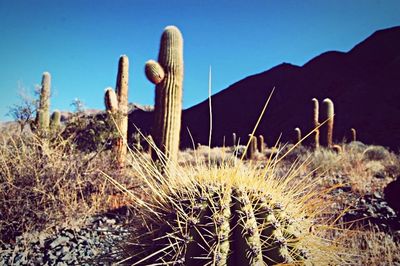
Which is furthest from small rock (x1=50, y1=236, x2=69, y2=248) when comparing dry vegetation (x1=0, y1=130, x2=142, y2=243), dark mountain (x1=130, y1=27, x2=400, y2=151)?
dark mountain (x1=130, y1=27, x2=400, y2=151)

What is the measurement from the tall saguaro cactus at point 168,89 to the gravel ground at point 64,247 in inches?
104

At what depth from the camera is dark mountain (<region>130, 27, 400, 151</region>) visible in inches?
1298

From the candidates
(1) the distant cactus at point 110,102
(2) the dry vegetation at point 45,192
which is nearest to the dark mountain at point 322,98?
(1) the distant cactus at point 110,102

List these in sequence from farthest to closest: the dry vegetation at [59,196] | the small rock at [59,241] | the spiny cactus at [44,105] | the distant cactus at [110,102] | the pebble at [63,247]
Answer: the spiny cactus at [44,105], the distant cactus at [110,102], the small rock at [59,241], the pebble at [63,247], the dry vegetation at [59,196]

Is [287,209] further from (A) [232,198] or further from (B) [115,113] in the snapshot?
(B) [115,113]

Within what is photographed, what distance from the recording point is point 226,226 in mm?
1913

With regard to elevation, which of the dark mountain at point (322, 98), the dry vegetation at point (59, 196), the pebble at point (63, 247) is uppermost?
the dark mountain at point (322, 98)

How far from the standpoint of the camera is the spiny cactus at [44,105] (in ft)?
32.0

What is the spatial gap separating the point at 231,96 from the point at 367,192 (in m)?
47.3

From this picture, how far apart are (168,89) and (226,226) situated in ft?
20.6

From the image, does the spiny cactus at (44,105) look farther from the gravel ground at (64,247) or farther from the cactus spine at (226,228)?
the cactus spine at (226,228)

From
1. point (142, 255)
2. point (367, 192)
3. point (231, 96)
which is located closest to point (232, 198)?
point (142, 255)

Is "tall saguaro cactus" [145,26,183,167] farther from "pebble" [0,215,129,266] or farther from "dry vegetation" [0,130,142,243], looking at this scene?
"pebble" [0,215,129,266]

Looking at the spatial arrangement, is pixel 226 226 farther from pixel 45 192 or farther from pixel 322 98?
pixel 322 98
